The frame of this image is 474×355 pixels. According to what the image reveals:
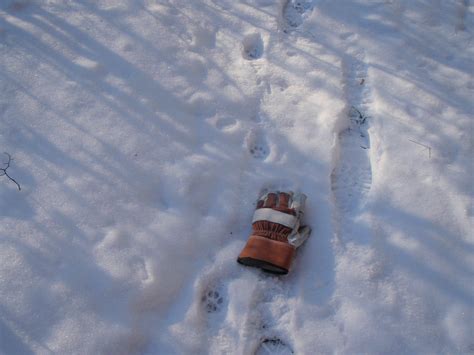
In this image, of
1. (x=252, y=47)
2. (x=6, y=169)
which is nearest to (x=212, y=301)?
(x=6, y=169)

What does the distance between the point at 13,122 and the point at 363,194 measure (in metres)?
2.33

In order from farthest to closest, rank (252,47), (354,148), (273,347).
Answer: (252,47) → (354,148) → (273,347)

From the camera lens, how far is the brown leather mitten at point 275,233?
7.12 ft

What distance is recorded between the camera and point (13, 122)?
8.84 feet

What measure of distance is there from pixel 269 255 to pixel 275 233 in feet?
0.46

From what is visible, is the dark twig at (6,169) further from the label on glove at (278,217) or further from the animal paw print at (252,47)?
the animal paw print at (252,47)

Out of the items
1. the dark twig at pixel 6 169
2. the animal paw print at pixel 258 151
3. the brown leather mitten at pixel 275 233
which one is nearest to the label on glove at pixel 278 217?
the brown leather mitten at pixel 275 233

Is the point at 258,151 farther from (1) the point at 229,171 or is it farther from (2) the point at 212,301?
(2) the point at 212,301

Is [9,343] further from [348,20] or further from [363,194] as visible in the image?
[348,20]

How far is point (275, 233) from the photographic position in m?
2.25

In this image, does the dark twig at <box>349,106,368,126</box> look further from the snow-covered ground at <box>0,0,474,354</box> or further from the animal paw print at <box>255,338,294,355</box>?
the animal paw print at <box>255,338,294,355</box>

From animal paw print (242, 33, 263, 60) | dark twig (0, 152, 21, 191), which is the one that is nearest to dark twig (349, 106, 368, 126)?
animal paw print (242, 33, 263, 60)

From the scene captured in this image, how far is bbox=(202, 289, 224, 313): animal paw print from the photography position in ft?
7.14

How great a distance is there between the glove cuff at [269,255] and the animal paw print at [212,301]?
0.75ft
